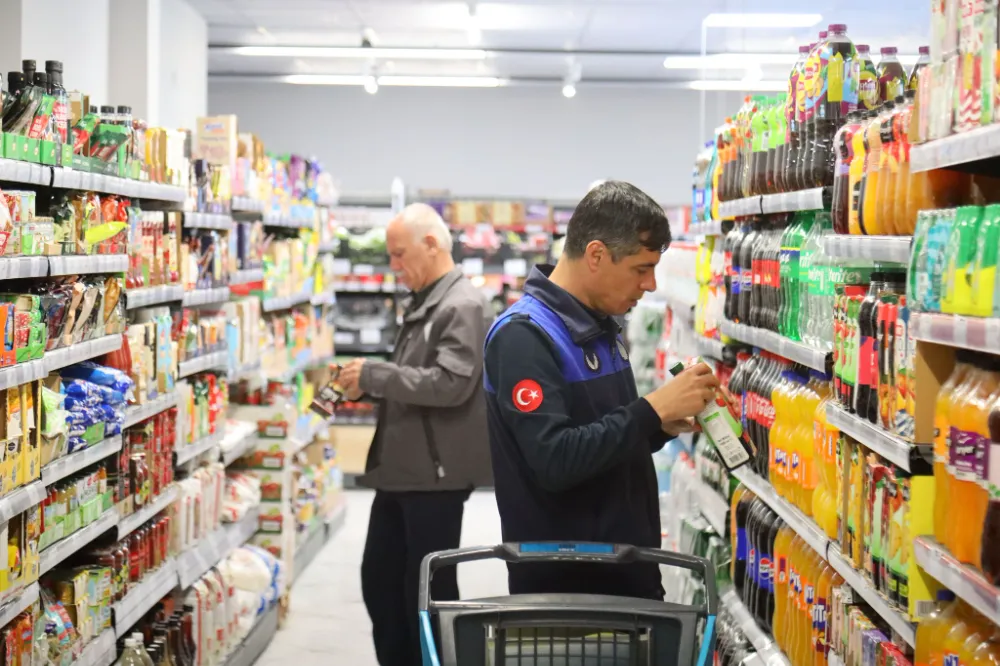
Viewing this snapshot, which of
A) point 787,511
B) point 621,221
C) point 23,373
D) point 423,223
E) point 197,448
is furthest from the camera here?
point 197,448

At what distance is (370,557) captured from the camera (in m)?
4.54

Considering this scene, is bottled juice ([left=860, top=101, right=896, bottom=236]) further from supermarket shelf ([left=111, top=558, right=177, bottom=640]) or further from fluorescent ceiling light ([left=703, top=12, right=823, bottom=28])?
fluorescent ceiling light ([left=703, top=12, right=823, bottom=28])

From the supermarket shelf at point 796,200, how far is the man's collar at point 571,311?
0.67m

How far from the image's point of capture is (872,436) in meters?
2.47

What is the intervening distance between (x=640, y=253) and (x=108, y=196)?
206cm

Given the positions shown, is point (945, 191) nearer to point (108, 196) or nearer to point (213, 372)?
point (108, 196)

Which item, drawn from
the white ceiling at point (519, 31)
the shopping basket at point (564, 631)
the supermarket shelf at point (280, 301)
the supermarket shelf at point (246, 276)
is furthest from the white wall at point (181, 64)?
the shopping basket at point (564, 631)

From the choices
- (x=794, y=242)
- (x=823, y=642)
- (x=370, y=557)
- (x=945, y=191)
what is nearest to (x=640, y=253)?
(x=945, y=191)

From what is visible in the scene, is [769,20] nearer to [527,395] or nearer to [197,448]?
[197,448]

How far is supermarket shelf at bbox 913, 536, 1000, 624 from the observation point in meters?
1.83

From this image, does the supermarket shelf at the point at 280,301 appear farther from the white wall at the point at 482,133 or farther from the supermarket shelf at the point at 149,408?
the white wall at the point at 482,133

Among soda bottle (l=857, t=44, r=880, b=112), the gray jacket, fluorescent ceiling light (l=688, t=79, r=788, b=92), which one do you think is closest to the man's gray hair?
the gray jacket

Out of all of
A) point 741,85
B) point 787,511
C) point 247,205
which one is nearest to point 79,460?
point 787,511

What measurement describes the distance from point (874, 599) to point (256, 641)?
12.6 ft
